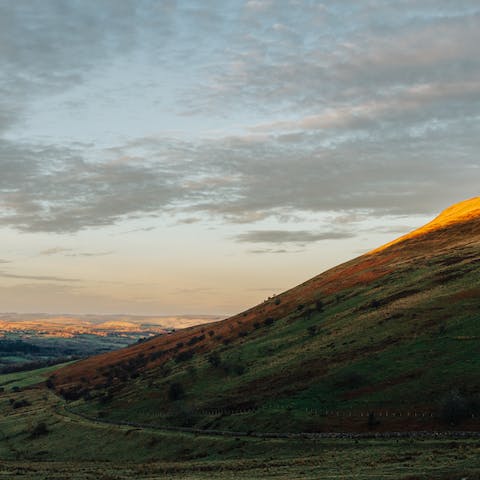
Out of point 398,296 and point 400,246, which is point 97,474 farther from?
point 400,246

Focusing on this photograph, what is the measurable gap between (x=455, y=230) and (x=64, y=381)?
141 metres

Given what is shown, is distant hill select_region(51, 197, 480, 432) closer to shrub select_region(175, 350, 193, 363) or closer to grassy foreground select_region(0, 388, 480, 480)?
shrub select_region(175, 350, 193, 363)

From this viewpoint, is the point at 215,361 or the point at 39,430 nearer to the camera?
the point at 39,430

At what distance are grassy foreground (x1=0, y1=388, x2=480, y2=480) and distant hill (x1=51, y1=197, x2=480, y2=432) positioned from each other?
298 inches

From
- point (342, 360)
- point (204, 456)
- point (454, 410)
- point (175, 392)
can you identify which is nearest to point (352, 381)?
point (342, 360)

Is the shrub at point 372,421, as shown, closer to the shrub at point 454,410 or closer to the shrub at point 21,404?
the shrub at point 454,410

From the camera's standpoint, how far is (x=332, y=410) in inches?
3123

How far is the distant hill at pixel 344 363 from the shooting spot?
250 ft

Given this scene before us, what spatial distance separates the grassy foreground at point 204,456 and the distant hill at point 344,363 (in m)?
7.56

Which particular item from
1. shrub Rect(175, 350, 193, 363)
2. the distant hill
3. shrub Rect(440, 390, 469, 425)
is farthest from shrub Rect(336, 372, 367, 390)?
shrub Rect(175, 350, 193, 363)

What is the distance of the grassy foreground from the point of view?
150ft

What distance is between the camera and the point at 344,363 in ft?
315

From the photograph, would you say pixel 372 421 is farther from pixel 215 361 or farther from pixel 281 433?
pixel 215 361

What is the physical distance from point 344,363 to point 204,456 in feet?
115
